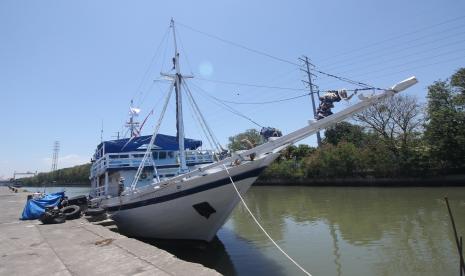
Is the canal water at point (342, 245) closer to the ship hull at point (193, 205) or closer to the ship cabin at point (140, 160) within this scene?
the ship hull at point (193, 205)

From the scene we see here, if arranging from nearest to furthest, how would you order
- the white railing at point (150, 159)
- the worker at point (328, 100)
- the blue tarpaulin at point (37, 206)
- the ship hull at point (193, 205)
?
the worker at point (328, 100) < the ship hull at point (193, 205) < the white railing at point (150, 159) < the blue tarpaulin at point (37, 206)

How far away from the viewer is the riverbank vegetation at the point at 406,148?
36.9 meters

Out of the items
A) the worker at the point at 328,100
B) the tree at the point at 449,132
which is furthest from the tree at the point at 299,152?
the worker at the point at 328,100

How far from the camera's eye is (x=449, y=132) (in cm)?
3675

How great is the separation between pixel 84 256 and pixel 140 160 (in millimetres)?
9469

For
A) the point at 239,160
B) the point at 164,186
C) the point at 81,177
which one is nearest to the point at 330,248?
the point at 239,160

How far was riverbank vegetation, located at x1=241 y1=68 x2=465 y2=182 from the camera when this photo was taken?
36938 millimetres

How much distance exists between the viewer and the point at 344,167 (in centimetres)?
4750

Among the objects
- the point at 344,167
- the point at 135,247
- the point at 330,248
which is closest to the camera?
the point at 135,247

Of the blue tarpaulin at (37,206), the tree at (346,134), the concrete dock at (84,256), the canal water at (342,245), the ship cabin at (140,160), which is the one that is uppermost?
the tree at (346,134)

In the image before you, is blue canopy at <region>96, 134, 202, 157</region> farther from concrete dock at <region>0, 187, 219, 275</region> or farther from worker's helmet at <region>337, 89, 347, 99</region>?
worker's helmet at <region>337, 89, 347, 99</region>

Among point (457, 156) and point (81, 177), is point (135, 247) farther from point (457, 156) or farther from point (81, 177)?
point (81, 177)

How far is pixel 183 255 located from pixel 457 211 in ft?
49.7

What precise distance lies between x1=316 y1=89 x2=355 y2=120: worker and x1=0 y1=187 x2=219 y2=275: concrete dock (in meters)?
6.51
